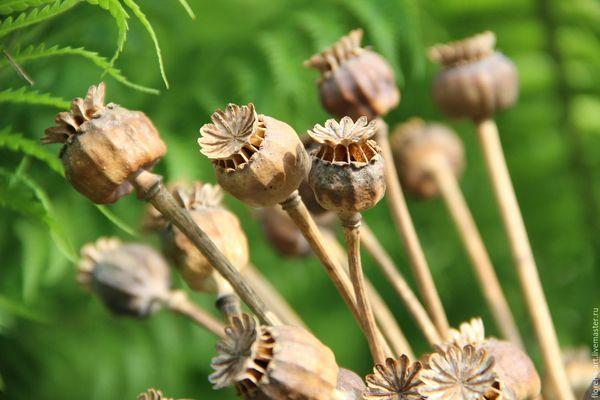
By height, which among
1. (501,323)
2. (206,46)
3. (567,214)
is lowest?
(501,323)

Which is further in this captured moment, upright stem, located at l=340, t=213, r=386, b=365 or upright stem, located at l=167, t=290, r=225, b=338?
upright stem, located at l=167, t=290, r=225, b=338

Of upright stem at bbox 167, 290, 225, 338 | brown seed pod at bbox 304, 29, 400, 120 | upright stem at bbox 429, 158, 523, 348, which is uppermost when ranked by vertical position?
upright stem at bbox 429, 158, 523, 348

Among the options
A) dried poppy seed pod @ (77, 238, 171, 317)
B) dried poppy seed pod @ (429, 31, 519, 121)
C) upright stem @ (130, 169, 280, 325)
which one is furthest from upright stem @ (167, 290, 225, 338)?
dried poppy seed pod @ (429, 31, 519, 121)

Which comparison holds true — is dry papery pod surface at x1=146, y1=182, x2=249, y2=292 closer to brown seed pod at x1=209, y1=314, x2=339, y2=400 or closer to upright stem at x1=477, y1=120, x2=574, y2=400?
brown seed pod at x1=209, y1=314, x2=339, y2=400

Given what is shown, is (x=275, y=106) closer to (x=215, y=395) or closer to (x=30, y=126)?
(x=30, y=126)

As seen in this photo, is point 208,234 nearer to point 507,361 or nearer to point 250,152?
point 250,152

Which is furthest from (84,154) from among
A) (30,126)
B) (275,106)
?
(275,106)
